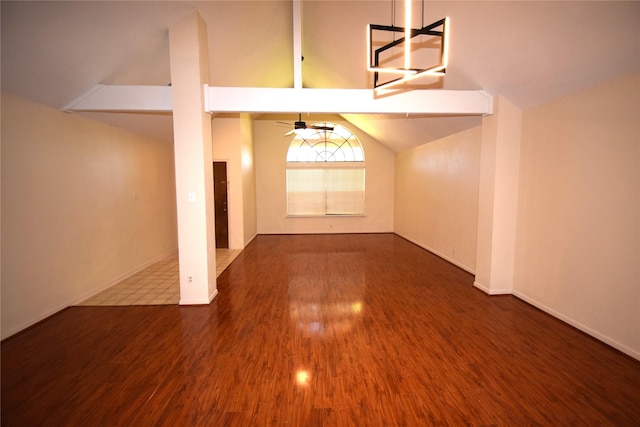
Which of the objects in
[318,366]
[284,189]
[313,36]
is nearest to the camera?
[318,366]

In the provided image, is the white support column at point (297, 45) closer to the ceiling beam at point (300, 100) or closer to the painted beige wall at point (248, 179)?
the ceiling beam at point (300, 100)

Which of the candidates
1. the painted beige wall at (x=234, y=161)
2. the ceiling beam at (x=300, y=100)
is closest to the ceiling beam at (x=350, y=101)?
the ceiling beam at (x=300, y=100)

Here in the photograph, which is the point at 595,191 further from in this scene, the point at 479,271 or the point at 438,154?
the point at 438,154

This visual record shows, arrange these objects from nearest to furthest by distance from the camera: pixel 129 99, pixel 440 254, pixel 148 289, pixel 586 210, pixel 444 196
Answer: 1. pixel 586 210
2. pixel 129 99
3. pixel 148 289
4. pixel 444 196
5. pixel 440 254

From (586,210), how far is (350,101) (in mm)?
2766

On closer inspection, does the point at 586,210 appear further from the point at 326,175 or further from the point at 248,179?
the point at 248,179

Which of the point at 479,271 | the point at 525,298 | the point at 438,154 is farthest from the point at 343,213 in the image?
the point at 525,298

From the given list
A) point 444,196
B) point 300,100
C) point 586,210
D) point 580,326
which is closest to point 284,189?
point 444,196

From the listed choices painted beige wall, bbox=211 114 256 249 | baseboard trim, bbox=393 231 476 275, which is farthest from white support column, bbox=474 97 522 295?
painted beige wall, bbox=211 114 256 249

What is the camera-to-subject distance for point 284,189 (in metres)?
8.34

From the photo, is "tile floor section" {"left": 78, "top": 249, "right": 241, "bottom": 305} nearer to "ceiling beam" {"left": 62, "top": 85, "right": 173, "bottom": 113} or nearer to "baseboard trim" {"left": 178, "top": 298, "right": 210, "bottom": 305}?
"baseboard trim" {"left": 178, "top": 298, "right": 210, "bottom": 305}

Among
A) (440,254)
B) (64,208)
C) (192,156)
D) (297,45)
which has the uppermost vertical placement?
(297,45)

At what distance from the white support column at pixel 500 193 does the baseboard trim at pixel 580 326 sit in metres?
0.29

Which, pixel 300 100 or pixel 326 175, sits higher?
pixel 300 100
